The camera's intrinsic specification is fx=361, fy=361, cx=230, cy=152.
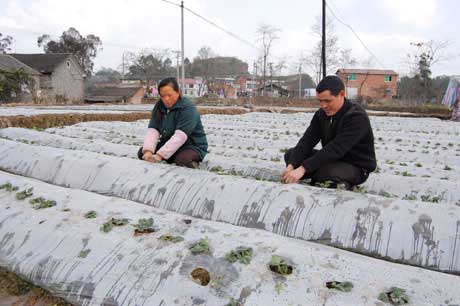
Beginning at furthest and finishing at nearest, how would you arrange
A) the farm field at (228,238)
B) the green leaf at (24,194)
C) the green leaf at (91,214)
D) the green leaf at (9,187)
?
1. the green leaf at (9,187)
2. the green leaf at (24,194)
3. the green leaf at (91,214)
4. the farm field at (228,238)

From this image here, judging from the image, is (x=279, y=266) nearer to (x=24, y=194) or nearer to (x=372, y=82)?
(x=24, y=194)

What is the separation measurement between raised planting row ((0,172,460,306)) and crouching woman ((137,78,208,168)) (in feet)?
3.53

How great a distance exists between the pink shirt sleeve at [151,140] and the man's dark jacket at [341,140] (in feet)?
4.52

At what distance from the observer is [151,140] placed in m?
3.52

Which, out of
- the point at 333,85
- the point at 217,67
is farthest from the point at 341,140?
the point at 217,67

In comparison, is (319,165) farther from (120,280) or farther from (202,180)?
(120,280)

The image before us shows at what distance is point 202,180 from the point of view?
2.77m

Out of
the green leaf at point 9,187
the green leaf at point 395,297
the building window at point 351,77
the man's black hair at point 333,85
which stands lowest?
the green leaf at point 395,297

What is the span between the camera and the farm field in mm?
1559

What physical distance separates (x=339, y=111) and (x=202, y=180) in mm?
1136

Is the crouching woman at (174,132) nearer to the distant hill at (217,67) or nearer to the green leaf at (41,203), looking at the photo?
the green leaf at (41,203)

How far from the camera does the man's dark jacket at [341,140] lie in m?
2.52

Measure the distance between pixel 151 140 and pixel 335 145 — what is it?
1801 millimetres

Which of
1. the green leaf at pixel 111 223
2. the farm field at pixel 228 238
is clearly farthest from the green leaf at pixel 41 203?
the green leaf at pixel 111 223
